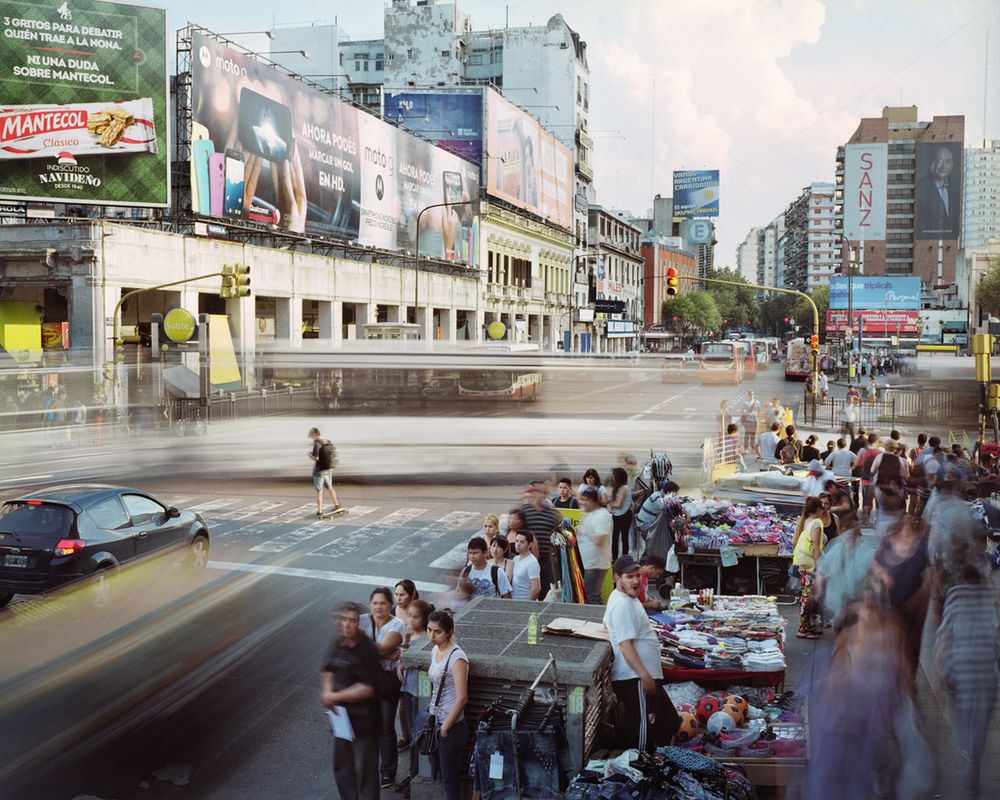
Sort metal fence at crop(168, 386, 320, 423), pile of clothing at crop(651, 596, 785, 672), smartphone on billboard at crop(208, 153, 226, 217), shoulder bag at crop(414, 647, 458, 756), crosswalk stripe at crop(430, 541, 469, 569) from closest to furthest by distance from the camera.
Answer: shoulder bag at crop(414, 647, 458, 756) → pile of clothing at crop(651, 596, 785, 672) → crosswalk stripe at crop(430, 541, 469, 569) → metal fence at crop(168, 386, 320, 423) → smartphone on billboard at crop(208, 153, 226, 217)

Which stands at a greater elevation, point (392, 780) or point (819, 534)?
point (819, 534)

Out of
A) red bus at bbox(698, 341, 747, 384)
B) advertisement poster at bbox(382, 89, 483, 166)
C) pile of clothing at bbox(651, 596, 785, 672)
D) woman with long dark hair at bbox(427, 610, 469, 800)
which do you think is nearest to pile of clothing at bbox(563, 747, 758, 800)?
woman with long dark hair at bbox(427, 610, 469, 800)

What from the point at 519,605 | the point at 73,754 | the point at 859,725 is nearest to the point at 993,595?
the point at 859,725

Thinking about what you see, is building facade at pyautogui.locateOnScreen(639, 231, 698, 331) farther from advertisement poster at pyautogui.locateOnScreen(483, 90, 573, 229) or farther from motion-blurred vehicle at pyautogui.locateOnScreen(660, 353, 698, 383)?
motion-blurred vehicle at pyautogui.locateOnScreen(660, 353, 698, 383)

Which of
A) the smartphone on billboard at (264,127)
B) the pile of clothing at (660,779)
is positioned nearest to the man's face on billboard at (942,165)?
the smartphone on billboard at (264,127)

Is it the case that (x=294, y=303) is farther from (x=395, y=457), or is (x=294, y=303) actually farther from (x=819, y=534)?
(x=819, y=534)

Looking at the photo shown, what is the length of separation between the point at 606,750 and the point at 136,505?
7694mm

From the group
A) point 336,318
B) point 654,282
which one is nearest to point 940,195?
Result: point 336,318

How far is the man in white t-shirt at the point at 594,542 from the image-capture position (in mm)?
10750

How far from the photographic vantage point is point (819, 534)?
1102cm

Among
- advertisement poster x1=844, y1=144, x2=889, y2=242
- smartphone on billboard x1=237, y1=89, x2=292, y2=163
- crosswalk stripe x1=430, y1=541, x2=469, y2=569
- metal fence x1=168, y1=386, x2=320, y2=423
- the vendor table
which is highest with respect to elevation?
advertisement poster x1=844, y1=144, x2=889, y2=242

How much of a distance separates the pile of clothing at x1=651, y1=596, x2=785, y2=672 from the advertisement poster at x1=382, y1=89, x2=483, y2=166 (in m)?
63.3

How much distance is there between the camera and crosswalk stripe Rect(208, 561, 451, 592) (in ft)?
43.1

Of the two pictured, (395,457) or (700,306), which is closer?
(395,457)
